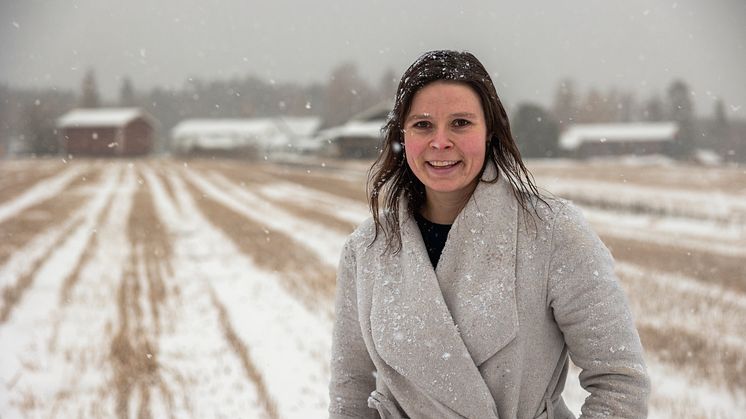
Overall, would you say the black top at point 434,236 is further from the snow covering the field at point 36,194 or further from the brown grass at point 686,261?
the snow covering the field at point 36,194

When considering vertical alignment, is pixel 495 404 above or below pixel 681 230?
above

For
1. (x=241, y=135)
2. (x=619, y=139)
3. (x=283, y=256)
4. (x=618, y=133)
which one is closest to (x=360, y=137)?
(x=241, y=135)

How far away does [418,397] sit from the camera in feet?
5.50

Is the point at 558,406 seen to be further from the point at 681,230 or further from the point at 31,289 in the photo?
the point at 681,230

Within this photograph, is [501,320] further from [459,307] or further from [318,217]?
[318,217]

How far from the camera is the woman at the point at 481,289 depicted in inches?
58.4

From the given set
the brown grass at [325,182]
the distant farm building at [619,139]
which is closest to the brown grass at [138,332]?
the brown grass at [325,182]

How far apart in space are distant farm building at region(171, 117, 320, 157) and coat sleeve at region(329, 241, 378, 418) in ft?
126

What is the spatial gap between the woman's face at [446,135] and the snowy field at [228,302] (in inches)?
140

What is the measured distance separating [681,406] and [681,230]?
432 inches

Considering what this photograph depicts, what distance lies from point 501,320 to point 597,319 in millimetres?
241

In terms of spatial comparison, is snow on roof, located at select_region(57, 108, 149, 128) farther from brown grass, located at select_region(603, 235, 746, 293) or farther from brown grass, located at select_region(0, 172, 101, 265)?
brown grass, located at select_region(603, 235, 746, 293)

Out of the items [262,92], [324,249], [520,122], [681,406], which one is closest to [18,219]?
[324,249]

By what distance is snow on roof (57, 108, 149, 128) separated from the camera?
4741 centimetres
